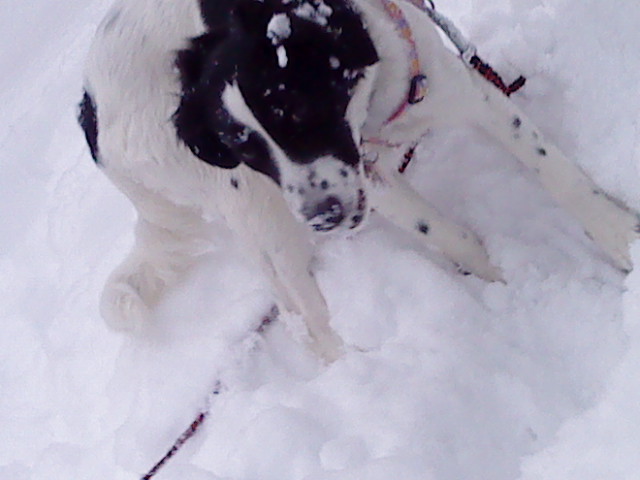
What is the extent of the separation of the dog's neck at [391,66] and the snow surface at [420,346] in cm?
63

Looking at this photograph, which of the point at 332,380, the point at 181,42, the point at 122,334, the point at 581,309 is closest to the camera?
the point at 181,42

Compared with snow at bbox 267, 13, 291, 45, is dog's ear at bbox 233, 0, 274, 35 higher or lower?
lower

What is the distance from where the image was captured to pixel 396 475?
2.02 meters

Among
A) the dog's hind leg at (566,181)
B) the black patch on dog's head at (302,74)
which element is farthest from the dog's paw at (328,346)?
the black patch on dog's head at (302,74)

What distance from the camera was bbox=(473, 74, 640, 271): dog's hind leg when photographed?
218cm

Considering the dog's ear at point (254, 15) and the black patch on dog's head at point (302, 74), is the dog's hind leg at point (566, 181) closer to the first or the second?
the black patch on dog's head at point (302, 74)

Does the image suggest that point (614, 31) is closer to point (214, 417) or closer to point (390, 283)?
point (390, 283)

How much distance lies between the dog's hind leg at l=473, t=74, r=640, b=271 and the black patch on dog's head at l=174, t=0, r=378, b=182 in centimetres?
64

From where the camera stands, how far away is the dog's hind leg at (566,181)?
2.18m

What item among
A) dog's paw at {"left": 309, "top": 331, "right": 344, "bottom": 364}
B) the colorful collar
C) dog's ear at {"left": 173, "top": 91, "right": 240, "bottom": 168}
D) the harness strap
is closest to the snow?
dog's ear at {"left": 173, "top": 91, "right": 240, "bottom": 168}

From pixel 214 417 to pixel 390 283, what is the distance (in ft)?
2.60

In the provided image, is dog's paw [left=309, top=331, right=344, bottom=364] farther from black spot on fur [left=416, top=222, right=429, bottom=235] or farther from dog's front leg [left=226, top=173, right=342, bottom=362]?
black spot on fur [left=416, top=222, right=429, bottom=235]

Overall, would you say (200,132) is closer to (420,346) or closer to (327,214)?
(327,214)

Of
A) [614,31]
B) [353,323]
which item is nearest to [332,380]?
[353,323]
